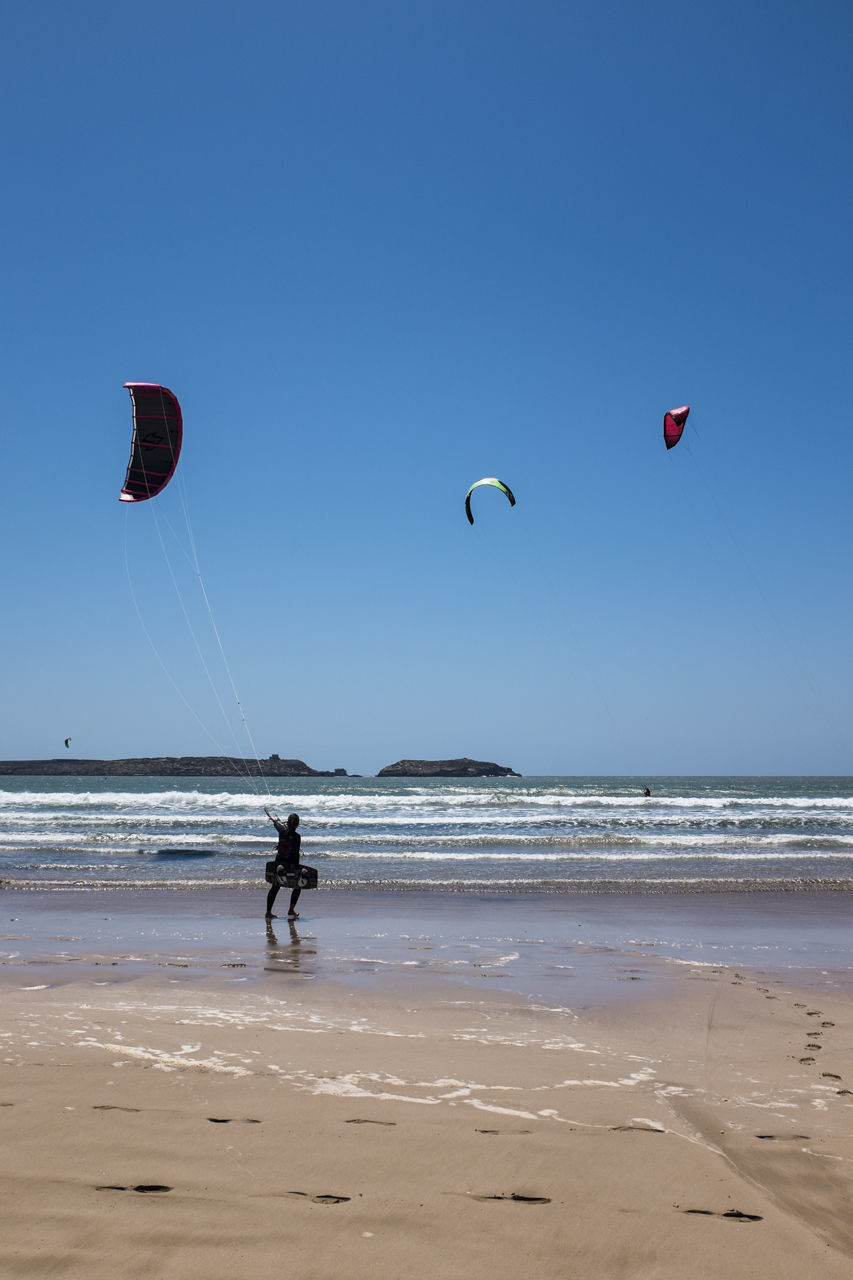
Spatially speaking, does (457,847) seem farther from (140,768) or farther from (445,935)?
(140,768)

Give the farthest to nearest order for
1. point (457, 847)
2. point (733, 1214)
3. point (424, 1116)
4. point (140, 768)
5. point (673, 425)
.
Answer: point (140, 768) < point (457, 847) < point (673, 425) < point (424, 1116) < point (733, 1214)

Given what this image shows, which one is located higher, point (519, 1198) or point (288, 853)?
point (288, 853)

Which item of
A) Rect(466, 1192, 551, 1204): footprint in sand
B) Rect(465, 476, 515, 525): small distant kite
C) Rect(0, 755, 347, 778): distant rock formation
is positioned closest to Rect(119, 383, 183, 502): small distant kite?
Rect(465, 476, 515, 525): small distant kite

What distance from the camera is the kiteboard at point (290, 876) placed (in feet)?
41.0

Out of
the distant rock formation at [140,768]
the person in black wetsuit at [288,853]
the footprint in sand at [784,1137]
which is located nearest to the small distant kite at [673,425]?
the person in black wetsuit at [288,853]

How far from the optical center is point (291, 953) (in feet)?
31.7

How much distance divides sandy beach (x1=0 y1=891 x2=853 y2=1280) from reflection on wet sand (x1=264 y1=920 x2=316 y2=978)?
0.34 feet

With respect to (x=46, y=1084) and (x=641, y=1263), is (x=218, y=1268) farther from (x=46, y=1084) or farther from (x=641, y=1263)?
(x=46, y=1084)

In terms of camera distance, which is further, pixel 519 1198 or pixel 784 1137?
pixel 784 1137

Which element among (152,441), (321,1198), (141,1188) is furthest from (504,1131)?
(152,441)

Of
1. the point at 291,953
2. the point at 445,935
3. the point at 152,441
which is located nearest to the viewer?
the point at 291,953

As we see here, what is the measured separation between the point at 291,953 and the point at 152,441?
893cm

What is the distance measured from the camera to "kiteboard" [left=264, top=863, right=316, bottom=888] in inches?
492

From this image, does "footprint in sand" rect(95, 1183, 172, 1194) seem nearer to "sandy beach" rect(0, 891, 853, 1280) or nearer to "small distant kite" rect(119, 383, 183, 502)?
"sandy beach" rect(0, 891, 853, 1280)
